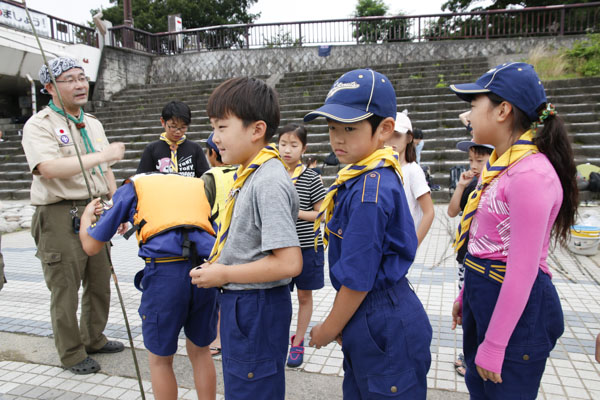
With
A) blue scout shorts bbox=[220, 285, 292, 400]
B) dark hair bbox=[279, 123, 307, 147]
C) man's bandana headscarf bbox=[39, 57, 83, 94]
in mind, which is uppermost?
man's bandana headscarf bbox=[39, 57, 83, 94]

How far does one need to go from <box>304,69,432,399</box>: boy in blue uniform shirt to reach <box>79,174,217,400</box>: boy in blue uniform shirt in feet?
2.91

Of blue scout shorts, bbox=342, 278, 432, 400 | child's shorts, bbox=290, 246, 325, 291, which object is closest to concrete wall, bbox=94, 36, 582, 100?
child's shorts, bbox=290, 246, 325, 291

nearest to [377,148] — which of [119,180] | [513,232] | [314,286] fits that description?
[513,232]

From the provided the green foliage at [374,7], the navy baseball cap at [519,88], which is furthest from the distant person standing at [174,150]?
the green foliage at [374,7]

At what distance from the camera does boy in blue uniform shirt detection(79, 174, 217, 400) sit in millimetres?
2084

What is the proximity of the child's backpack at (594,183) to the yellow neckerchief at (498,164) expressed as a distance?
7.97 metres

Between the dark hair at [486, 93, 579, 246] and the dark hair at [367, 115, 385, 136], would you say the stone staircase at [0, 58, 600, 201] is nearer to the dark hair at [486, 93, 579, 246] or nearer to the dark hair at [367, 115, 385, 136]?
the dark hair at [486, 93, 579, 246]

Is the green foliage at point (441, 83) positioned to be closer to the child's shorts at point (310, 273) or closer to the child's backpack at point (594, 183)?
the child's backpack at point (594, 183)

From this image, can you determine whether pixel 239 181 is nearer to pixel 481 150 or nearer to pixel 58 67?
pixel 481 150

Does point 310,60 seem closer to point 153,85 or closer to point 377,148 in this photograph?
point 153,85

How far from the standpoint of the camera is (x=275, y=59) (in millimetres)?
17781

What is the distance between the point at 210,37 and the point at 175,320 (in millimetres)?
20059

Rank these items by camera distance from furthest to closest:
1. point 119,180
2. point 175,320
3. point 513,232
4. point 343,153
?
point 119,180, point 175,320, point 343,153, point 513,232

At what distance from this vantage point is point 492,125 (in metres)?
1.64
